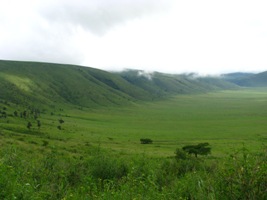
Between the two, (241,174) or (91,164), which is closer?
(241,174)

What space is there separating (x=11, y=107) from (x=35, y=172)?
195 m

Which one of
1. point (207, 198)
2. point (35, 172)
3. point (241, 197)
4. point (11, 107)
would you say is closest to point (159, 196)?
point (207, 198)

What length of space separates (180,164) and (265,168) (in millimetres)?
18697

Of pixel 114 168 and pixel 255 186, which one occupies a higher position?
pixel 255 186

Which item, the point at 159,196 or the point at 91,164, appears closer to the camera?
the point at 159,196

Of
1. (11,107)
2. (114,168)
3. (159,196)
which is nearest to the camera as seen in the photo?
(159,196)

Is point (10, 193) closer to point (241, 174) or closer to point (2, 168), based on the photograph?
point (2, 168)

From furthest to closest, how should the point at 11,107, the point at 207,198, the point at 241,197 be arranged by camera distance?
the point at 11,107
the point at 207,198
the point at 241,197

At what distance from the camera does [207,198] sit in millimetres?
9805

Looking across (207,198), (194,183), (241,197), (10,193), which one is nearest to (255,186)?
(241,197)

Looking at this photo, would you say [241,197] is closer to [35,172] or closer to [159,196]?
[159,196]

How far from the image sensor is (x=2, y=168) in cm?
905

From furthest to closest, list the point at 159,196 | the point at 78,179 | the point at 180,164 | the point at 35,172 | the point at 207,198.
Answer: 1. the point at 180,164
2. the point at 78,179
3. the point at 35,172
4. the point at 159,196
5. the point at 207,198

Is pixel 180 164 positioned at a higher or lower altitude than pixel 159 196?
lower
